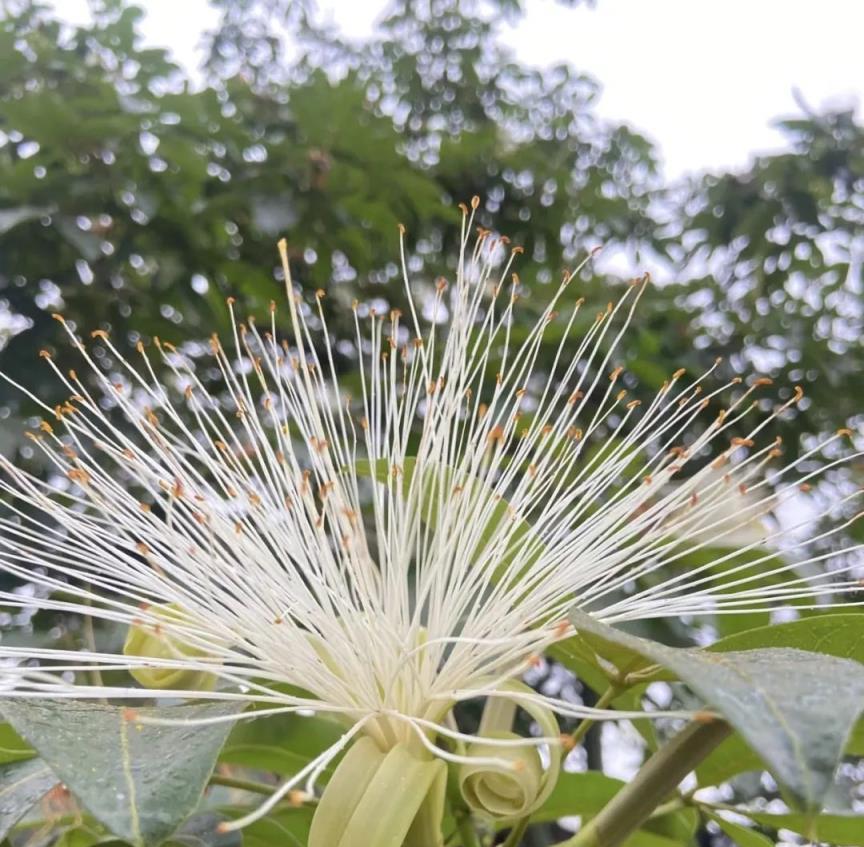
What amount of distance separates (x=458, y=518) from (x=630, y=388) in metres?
1.17

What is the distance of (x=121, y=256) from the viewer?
1796 mm

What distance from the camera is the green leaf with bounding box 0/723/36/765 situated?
2.36 feet

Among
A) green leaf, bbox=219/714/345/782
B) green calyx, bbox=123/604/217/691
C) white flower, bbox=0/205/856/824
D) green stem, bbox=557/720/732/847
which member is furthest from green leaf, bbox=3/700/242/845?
green leaf, bbox=219/714/345/782

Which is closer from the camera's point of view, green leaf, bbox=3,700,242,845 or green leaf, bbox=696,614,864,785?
green leaf, bbox=3,700,242,845

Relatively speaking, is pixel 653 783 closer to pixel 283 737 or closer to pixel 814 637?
pixel 814 637

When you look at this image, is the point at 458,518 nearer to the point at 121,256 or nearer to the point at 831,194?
the point at 121,256

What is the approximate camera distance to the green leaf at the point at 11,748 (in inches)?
28.4

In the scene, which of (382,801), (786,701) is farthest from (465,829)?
(786,701)

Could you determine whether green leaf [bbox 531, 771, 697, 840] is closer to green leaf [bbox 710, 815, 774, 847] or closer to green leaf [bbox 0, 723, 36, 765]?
green leaf [bbox 710, 815, 774, 847]

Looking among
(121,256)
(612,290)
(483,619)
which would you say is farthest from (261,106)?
(483,619)

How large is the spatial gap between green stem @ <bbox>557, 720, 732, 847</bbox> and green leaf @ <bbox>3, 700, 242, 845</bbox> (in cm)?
A: 27

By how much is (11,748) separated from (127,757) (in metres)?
0.30

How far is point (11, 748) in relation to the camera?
0.79 metres

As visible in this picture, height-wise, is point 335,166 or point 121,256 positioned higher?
point 335,166
